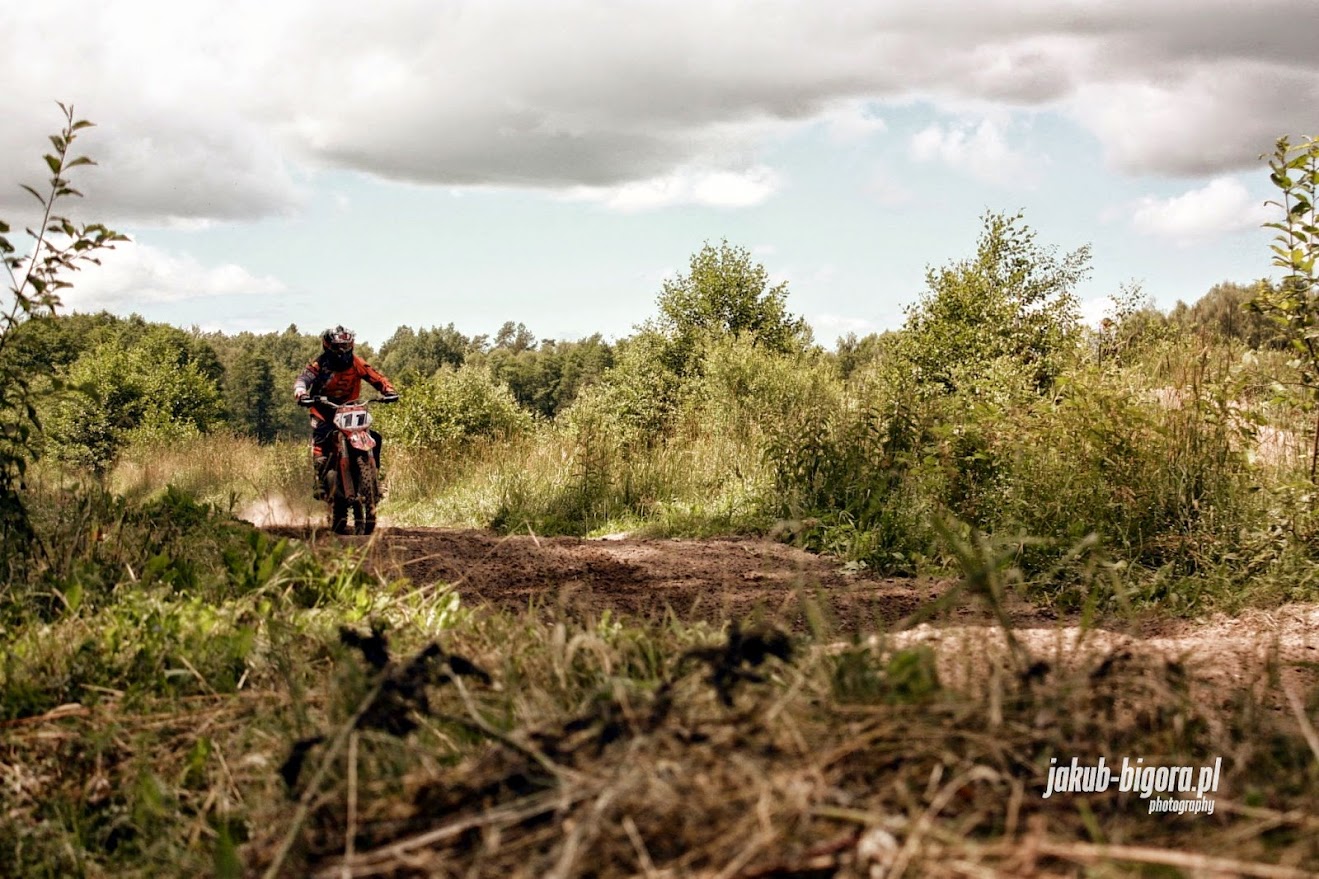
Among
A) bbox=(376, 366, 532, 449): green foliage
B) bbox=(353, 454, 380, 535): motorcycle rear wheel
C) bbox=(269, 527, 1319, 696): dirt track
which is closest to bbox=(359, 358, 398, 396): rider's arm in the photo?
bbox=(353, 454, 380, 535): motorcycle rear wheel

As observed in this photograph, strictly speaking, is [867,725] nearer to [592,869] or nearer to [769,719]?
[769,719]

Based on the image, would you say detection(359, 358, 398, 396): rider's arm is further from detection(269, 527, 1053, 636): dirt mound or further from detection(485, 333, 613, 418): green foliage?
detection(485, 333, 613, 418): green foliage

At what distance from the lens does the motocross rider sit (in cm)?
1002

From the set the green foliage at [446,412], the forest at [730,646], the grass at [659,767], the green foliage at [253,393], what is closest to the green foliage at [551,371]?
the green foliage at [253,393]

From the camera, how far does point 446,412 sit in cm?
2688

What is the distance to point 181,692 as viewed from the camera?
11.3 feet

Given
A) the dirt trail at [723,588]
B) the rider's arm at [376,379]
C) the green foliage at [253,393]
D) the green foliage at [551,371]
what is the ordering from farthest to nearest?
the green foliage at [551,371] < the green foliage at [253,393] < the rider's arm at [376,379] < the dirt trail at [723,588]

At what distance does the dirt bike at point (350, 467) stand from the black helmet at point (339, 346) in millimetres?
367

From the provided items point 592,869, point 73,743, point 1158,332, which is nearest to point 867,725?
point 592,869

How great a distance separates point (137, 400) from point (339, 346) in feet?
200

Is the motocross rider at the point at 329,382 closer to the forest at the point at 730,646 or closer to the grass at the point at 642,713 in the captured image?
the forest at the point at 730,646

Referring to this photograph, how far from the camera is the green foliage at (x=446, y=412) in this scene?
85.4 feet

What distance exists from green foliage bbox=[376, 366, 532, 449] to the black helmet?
1436cm

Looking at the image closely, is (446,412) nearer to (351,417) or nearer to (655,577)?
(351,417)
